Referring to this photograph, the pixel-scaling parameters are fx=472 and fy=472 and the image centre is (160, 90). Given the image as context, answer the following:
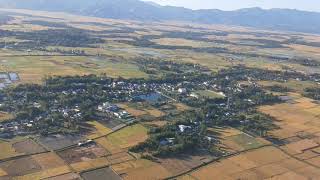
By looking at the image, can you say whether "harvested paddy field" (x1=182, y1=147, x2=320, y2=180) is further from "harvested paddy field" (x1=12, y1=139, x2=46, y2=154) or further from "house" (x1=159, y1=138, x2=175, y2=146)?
"harvested paddy field" (x1=12, y1=139, x2=46, y2=154)

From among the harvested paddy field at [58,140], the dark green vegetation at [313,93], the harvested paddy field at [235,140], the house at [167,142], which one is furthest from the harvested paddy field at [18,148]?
the dark green vegetation at [313,93]

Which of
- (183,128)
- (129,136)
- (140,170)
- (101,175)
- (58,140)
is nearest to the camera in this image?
(101,175)

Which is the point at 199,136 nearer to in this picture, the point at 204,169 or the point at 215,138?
the point at 215,138

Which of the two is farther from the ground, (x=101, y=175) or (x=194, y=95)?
(x=194, y=95)

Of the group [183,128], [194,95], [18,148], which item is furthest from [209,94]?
[18,148]

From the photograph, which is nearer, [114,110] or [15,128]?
[15,128]

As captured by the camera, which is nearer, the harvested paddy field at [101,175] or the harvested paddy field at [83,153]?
the harvested paddy field at [101,175]

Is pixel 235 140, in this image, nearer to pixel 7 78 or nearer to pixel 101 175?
pixel 101 175

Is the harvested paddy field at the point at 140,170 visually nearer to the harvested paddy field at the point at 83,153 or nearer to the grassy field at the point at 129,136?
the harvested paddy field at the point at 83,153
